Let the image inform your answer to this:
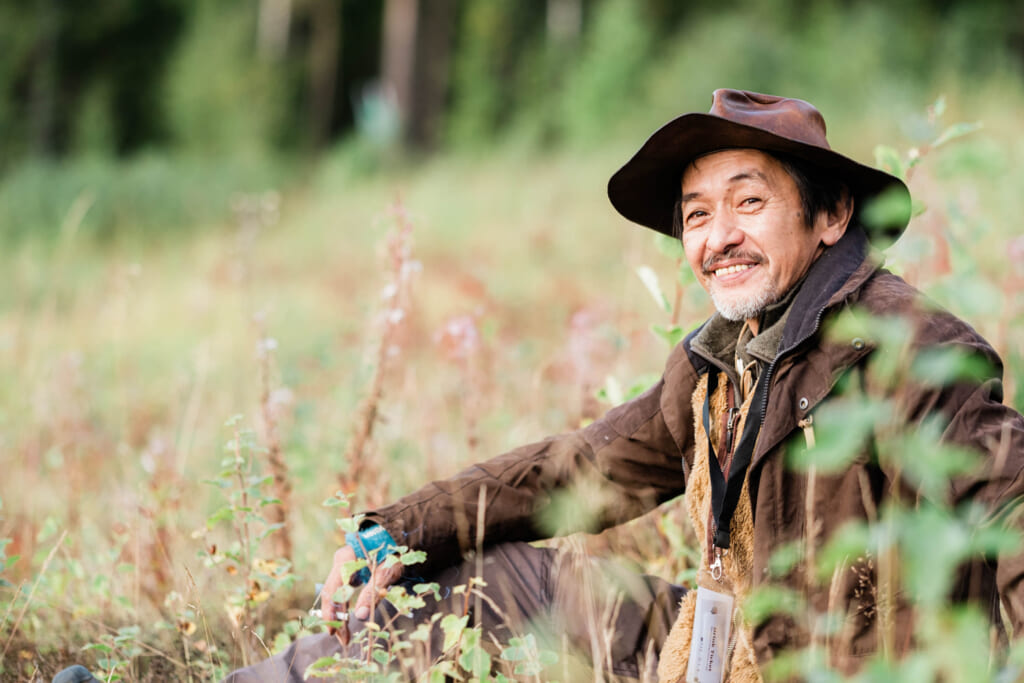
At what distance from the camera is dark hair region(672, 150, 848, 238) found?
7.21 ft

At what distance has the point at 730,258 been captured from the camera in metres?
2.22

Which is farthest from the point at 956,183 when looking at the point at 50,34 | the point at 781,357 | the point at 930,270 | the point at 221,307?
the point at 50,34

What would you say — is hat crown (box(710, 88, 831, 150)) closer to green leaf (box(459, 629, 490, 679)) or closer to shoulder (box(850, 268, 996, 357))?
shoulder (box(850, 268, 996, 357))

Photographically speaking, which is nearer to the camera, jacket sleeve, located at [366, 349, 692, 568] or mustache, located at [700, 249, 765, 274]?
mustache, located at [700, 249, 765, 274]

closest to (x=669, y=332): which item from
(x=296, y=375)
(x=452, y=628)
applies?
(x=452, y=628)

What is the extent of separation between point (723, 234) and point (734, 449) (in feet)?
1.67

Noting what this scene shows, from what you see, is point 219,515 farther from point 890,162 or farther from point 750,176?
point 890,162

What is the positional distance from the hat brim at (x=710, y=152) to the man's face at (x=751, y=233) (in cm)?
5

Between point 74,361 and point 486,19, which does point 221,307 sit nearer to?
point 74,361

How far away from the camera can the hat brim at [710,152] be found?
82.8 inches

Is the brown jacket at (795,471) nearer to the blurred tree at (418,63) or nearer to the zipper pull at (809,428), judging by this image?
→ the zipper pull at (809,428)

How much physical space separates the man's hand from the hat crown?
129cm

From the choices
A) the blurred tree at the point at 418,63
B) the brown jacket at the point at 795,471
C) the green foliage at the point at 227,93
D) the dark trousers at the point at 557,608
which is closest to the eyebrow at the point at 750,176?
the brown jacket at the point at 795,471

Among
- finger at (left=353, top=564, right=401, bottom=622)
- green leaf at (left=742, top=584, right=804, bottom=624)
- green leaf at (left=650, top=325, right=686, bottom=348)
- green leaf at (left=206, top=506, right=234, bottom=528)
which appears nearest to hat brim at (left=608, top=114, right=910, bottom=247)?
green leaf at (left=650, top=325, right=686, bottom=348)
